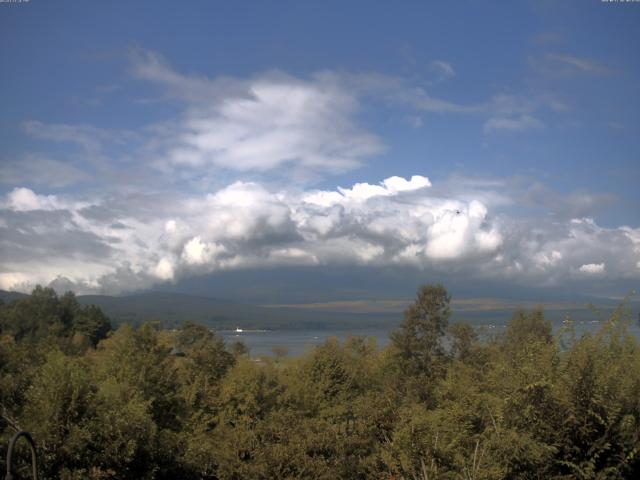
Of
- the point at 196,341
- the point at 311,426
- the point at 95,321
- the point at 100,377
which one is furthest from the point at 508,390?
the point at 95,321

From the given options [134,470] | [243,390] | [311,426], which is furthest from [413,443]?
[243,390]

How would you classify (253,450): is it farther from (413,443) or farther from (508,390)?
(508,390)

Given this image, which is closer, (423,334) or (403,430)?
(403,430)

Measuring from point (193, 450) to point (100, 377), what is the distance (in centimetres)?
1439

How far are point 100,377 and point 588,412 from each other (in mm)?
27176

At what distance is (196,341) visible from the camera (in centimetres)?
8538

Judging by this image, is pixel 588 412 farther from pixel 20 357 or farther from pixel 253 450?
pixel 20 357

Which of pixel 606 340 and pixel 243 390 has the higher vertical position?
pixel 606 340

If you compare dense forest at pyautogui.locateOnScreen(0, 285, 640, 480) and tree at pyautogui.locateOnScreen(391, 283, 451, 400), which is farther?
tree at pyautogui.locateOnScreen(391, 283, 451, 400)

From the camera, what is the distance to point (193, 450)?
21438 millimetres

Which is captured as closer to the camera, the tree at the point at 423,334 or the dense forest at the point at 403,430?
the dense forest at the point at 403,430

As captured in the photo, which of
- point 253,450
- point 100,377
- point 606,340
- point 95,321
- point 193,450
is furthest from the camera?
point 95,321

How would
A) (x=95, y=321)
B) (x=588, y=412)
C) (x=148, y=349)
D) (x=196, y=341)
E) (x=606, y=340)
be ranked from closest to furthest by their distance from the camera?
(x=588, y=412) < (x=606, y=340) < (x=148, y=349) < (x=196, y=341) < (x=95, y=321)

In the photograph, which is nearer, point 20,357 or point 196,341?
point 20,357
